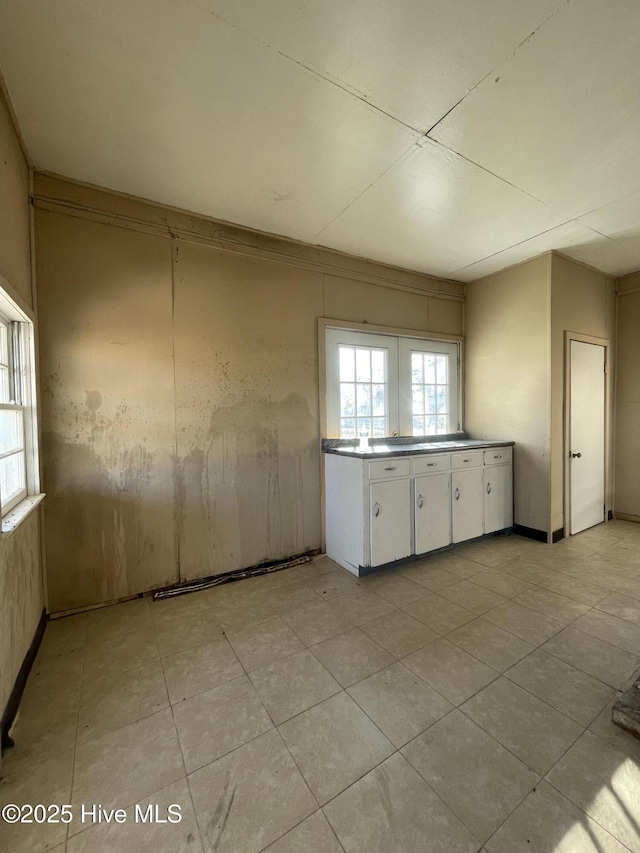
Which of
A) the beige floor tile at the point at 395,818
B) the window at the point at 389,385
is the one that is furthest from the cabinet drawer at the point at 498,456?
the beige floor tile at the point at 395,818

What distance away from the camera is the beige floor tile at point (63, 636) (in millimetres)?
1917

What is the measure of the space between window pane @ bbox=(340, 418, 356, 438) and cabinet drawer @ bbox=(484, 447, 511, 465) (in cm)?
133

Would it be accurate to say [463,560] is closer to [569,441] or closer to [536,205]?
[569,441]

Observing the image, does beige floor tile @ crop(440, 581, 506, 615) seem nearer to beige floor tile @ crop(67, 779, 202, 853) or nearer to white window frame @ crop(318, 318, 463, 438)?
white window frame @ crop(318, 318, 463, 438)

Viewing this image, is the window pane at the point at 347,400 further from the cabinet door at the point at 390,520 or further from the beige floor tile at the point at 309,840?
the beige floor tile at the point at 309,840

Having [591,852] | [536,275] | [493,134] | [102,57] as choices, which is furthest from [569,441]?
[102,57]

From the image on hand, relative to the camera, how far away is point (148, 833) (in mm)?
1051

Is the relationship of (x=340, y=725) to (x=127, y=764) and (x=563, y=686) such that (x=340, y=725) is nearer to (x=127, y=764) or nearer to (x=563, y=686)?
(x=127, y=764)

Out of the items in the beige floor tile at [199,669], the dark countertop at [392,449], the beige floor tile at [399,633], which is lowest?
the beige floor tile at [199,669]

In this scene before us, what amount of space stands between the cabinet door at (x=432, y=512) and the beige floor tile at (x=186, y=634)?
173 cm

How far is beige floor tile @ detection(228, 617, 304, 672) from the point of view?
5.93 ft

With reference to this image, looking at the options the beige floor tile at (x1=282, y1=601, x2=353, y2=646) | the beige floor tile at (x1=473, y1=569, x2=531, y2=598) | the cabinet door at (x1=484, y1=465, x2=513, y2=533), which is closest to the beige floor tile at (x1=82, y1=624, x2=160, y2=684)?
the beige floor tile at (x1=282, y1=601, x2=353, y2=646)

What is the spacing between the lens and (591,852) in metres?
0.98

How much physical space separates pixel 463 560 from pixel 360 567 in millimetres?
1000
